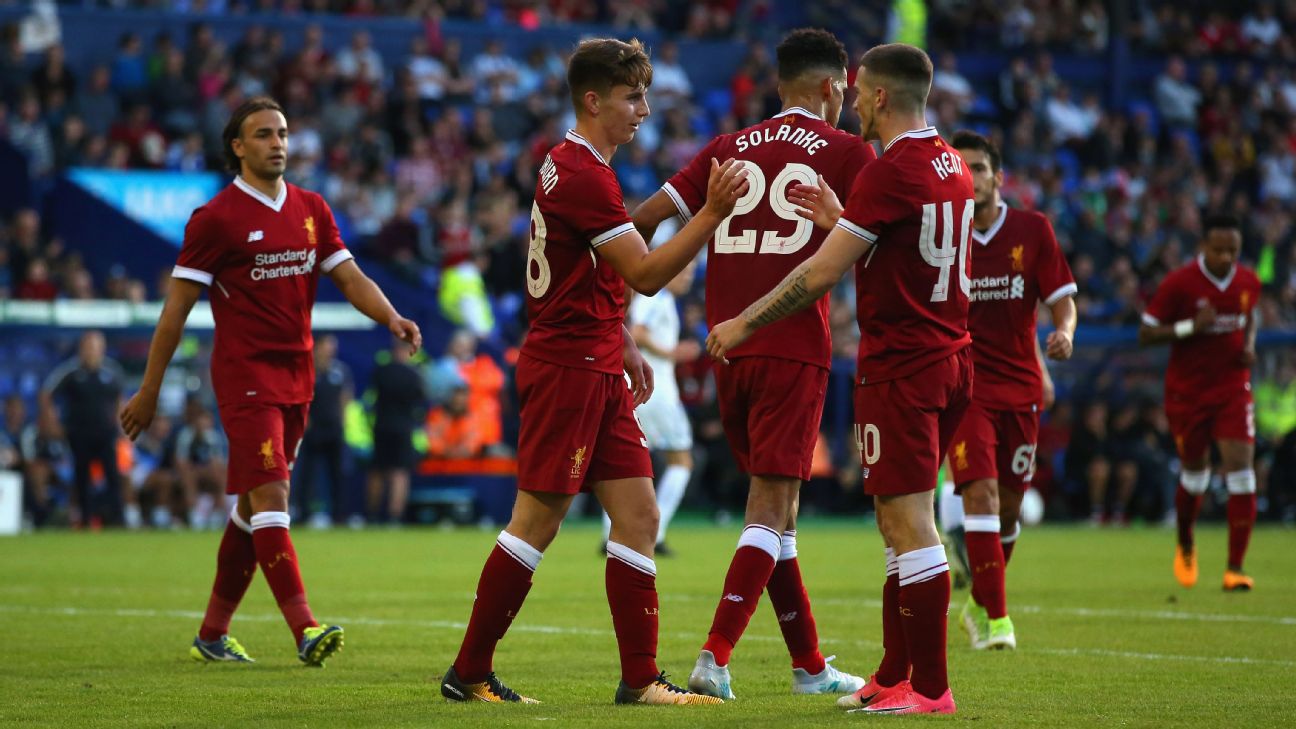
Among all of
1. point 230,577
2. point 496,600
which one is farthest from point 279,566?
point 496,600

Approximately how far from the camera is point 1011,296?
933 cm

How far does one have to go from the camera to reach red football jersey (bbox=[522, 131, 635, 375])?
6359 mm

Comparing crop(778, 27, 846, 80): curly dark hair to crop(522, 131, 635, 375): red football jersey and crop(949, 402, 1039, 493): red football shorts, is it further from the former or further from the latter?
crop(949, 402, 1039, 493): red football shorts

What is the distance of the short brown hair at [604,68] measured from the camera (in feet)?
21.2

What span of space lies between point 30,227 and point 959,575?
44.6ft

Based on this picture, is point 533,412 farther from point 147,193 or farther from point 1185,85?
point 1185,85

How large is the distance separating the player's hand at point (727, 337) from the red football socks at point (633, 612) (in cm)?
87

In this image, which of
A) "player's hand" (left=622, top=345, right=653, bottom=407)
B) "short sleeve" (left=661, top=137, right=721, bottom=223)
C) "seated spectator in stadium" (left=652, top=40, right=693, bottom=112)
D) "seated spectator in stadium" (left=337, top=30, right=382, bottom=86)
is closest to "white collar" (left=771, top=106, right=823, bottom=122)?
"short sleeve" (left=661, top=137, right=721, bottom=223)

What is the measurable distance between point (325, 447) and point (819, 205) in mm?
15300

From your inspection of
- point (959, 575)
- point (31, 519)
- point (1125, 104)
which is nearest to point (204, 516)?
point (31, 519)

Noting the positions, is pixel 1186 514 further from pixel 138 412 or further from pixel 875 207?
pixel 138 412

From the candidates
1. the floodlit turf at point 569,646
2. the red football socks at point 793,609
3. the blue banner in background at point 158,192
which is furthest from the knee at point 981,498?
the blue banner in background at point 158,192

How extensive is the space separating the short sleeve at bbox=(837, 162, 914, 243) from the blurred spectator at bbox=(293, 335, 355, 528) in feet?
48.9

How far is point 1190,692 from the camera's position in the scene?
22.8 feet
